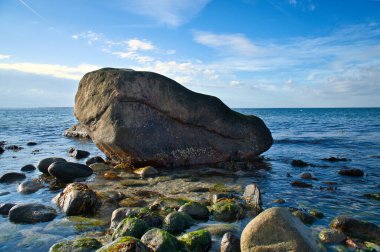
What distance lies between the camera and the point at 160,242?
561cm

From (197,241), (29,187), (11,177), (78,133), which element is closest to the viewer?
(197,241)

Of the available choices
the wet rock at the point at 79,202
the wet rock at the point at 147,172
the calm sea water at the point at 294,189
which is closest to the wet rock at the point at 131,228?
the calm sea water at the point at 294,189

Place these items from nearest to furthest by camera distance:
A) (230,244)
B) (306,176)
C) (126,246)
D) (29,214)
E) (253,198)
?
(126,246) → (230,244) → (29,214) → (253,198) → (306,176)

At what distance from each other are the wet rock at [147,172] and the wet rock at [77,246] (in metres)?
6.48

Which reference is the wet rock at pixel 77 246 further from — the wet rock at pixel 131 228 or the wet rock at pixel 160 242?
the wet rock at pixel 160 242

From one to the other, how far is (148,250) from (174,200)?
3883mm

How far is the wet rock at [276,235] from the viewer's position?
17.3ft

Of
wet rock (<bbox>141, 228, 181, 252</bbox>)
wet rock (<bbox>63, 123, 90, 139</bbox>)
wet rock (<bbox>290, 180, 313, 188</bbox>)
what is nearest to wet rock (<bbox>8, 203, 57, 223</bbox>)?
wet rock (<bbox>141, 228, 181, 252</bbox>)

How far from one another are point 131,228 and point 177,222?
3.71 feet

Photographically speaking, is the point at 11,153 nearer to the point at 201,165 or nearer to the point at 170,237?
the point at 201,165

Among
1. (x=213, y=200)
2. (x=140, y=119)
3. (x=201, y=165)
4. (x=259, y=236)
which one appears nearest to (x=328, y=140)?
(x=201, y=165)

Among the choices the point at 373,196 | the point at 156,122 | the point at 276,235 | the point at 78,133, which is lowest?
the point at 373,196

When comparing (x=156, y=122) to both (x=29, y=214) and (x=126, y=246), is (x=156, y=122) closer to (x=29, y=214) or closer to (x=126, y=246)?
(x=29, y=214)

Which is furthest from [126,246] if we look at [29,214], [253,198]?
[253,198]
